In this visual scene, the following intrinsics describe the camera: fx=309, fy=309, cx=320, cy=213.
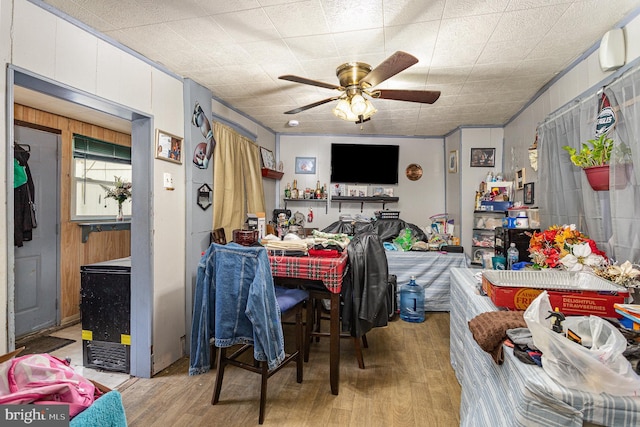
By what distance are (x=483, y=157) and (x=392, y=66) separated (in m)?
3.01

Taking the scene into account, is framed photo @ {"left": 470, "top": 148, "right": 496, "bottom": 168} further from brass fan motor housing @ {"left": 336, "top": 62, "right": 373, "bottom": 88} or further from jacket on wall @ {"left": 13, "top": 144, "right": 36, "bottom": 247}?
jacket on wall @ {"left": 13, "top": 144, "right": 36, "bottom": 247}

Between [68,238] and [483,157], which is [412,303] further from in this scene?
[68,238]

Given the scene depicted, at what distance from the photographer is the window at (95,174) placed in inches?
144

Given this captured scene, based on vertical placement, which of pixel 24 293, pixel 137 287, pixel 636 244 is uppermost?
pixel 636 244

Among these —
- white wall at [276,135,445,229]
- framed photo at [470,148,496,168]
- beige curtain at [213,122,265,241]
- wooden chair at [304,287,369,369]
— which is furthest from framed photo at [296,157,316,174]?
wooden chair at [304,287,369,369]

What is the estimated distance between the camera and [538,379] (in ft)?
3.03

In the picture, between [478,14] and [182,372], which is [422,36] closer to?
[478,14]

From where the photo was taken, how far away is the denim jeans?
1787 millimetres

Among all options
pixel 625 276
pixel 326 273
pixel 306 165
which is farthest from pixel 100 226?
pixel 625 276

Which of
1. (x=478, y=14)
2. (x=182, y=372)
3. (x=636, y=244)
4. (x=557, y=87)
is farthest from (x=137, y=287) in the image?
(x=557, y=87)

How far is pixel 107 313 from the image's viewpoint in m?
2.48

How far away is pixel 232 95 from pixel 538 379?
3.30 m

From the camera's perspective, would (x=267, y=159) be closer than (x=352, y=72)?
No

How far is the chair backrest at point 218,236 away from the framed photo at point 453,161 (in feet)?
11.2
